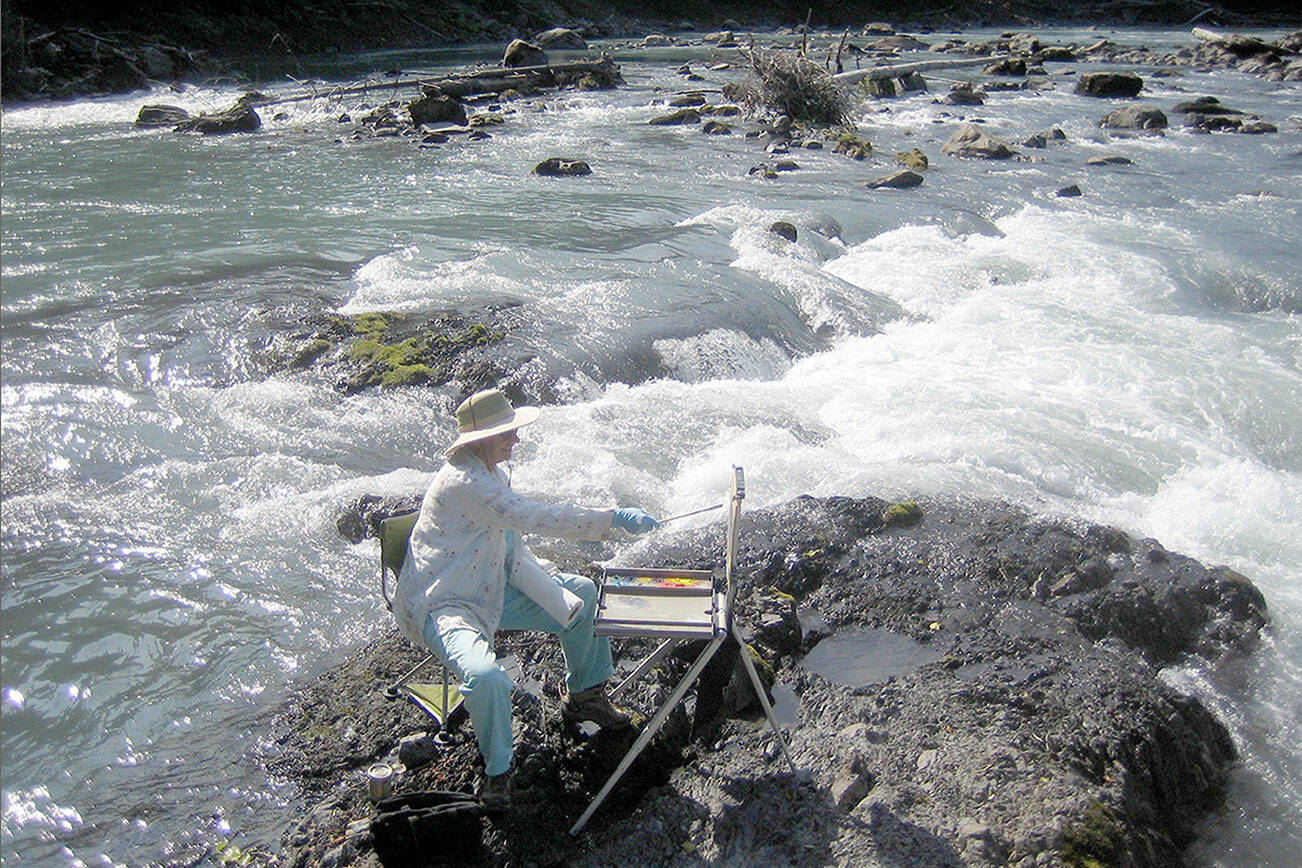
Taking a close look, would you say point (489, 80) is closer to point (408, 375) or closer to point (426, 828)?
point (408, 375)

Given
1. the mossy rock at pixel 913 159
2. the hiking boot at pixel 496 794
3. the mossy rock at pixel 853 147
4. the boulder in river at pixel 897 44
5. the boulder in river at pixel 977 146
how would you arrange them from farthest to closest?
1. the boulder in river at pixel 897 44
2. the boulder in river at pixel 977 146
3. the mossy rock at pixel 853 147
4. the mossy rock at pixel 913 159
5. the hiking boot at pixel 496 794

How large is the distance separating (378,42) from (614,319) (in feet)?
110

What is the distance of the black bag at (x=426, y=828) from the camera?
3.76m

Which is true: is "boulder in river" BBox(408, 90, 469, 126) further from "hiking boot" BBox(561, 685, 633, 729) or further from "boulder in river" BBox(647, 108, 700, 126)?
"hiking boot" BBox(561, 685, 633, 729)

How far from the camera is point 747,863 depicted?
3924 mm

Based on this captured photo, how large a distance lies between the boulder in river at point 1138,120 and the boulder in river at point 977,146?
14.9ft

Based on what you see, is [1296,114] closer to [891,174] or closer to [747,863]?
[891,174]

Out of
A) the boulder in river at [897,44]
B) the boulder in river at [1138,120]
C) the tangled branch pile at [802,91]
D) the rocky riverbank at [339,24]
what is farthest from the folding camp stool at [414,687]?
the boulder in river at [897,44]

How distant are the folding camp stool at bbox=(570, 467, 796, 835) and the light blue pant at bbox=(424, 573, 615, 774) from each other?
10cm

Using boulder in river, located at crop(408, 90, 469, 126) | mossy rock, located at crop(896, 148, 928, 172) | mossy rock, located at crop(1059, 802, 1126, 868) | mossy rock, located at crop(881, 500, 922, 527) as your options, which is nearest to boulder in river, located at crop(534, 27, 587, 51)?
boulder in river, located at crop(408, 90, 469, 126)

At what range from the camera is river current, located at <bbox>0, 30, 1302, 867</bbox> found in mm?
A: 5312

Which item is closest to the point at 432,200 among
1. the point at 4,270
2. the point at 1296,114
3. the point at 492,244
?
the point at 492,244

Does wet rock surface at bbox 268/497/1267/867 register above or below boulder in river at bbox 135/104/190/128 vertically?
below

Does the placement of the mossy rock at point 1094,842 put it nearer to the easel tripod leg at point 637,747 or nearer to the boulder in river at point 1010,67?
the easel tripod leg at point 637,747
